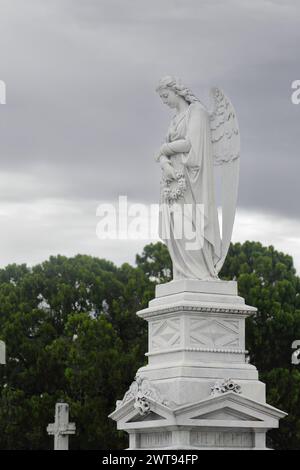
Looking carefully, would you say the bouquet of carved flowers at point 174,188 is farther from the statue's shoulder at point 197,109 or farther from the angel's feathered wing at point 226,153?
the statue's shoulder at point 197,109

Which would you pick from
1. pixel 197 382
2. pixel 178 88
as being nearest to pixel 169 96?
pixel 178 88

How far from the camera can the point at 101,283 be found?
46312mm

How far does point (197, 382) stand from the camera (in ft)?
67.1

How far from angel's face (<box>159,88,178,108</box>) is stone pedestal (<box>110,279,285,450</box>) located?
3512 millimetres

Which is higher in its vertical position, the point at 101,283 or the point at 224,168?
the point at 101,283

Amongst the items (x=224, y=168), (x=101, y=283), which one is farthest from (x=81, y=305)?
(x=224, y=168)

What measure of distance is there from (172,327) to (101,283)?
25292mm

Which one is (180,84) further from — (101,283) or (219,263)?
(101,283)

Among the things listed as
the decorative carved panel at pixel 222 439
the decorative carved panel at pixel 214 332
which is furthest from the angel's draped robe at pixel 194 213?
the decorative carved panel at pixel 222 439

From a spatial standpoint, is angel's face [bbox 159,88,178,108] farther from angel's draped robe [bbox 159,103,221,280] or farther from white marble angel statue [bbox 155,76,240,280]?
angel's draped robe [bbox 159,103,221,280]

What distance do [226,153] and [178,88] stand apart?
1515 mm

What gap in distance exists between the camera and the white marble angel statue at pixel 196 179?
21.8 m

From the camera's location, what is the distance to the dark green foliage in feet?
138
